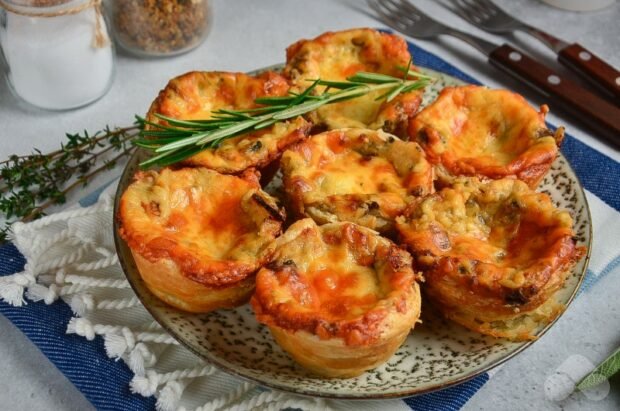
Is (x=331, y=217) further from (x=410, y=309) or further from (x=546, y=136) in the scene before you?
(x=546, y=136)

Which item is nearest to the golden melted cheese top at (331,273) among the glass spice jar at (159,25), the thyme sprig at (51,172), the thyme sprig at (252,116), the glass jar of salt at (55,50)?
the thyme sprig at (252,116)

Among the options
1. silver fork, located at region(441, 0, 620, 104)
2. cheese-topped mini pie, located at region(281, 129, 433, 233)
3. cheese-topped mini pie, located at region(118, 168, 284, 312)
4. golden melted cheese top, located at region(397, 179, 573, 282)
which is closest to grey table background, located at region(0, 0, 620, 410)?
silver fork, located at region(441, 0, 620, 104)

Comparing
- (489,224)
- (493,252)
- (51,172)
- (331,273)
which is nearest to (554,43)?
(489,224)

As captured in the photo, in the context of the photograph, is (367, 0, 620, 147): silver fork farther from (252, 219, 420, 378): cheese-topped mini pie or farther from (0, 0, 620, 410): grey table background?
(252, 219, 420, 378): cheese-topped mini pie

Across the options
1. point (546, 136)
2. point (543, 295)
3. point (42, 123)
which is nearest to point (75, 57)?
point (42, 123)

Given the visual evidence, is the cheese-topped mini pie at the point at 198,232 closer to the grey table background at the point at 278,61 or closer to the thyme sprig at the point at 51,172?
the grey table background at the point at 278,61

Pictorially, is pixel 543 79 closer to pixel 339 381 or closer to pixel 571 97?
pixel 571 97

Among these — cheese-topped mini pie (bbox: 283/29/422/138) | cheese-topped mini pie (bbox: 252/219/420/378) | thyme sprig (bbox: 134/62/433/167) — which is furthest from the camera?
cheese-topped mini pie (bbox: 283/29/422/138)
